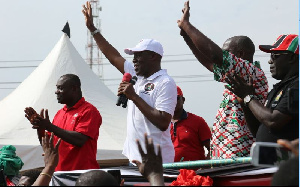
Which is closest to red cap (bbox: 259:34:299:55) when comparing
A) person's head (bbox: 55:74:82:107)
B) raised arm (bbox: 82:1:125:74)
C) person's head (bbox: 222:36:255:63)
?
person's head (bbox: 222:36:255:63)

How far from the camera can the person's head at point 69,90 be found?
4.96m

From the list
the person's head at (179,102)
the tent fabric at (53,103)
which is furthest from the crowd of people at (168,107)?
the tent fabric at (53,103)

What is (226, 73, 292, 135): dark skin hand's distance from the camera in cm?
316

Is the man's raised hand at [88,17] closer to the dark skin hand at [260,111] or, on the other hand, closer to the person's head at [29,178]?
the person's head at [29,178]

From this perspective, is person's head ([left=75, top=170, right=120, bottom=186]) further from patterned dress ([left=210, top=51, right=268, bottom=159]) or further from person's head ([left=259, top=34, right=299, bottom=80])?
patterned dress ([left=210, top=51, right=268, bottom=159])

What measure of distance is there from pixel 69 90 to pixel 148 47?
1.07m

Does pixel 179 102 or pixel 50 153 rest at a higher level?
pixel 179 102

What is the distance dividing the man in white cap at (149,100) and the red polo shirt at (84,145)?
1.67 feet

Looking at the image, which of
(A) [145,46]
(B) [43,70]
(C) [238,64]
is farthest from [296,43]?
(B) [43,70]

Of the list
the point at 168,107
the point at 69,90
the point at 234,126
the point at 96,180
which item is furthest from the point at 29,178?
the point at 96,180

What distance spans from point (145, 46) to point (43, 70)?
8471mm

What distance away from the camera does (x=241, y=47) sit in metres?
4.12

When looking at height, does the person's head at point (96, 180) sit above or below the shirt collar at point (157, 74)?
below

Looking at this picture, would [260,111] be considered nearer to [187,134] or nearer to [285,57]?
[285,57]
